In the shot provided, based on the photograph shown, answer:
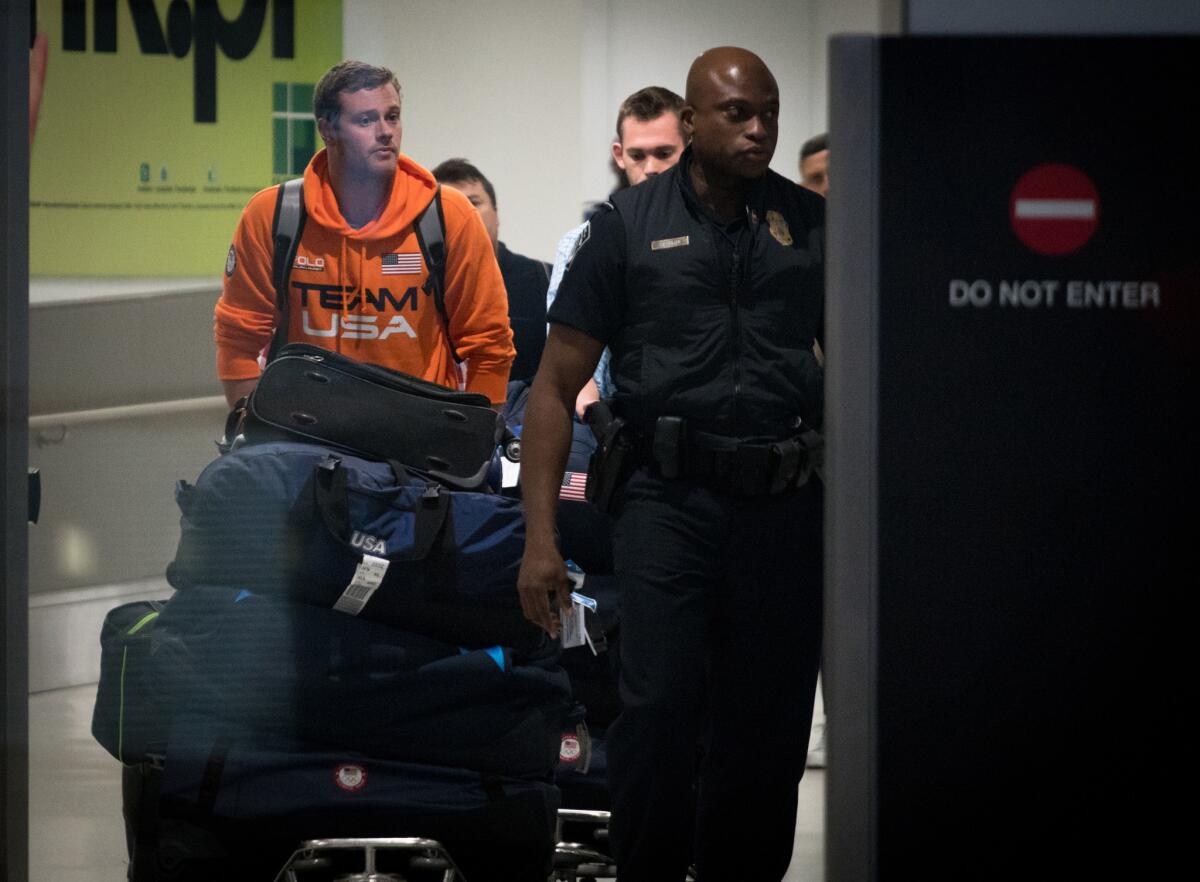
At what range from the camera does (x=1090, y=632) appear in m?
1.26

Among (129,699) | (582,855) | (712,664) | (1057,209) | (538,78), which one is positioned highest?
(538,78)

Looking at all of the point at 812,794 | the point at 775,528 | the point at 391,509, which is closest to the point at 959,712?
the point at 775,528

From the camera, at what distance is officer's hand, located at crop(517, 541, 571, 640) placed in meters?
2.49

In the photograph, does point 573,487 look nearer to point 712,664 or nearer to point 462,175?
point 712,664

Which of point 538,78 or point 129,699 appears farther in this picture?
point 538,78

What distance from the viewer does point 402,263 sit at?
3223 millimetres

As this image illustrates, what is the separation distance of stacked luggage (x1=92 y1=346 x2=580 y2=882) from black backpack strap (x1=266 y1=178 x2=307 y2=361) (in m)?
0.33

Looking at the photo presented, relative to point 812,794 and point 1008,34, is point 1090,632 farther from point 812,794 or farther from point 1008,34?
point 812,794

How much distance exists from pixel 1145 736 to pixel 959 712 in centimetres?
14

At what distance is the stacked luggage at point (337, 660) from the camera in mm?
2805

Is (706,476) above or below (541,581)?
above

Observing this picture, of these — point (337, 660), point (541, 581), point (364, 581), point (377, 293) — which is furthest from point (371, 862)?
point (377, 293)

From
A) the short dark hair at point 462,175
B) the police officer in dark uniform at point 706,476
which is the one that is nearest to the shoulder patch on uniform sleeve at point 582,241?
the police officer in dark uniform at point 706,476

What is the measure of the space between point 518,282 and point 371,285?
808mm
